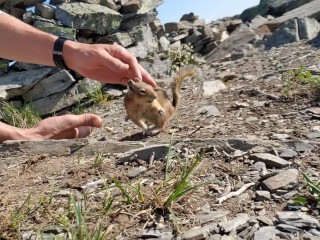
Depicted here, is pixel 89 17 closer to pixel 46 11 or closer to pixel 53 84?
pixel 46 11

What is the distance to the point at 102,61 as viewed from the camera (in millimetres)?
2674

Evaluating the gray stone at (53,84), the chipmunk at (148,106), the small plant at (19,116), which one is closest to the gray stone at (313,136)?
the chipmunk at (148,106)

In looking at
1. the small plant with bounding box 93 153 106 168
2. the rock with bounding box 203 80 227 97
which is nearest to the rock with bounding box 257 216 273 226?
the small plant with bounding box 93 153 106 168

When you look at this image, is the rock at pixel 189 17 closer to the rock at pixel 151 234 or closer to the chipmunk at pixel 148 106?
the chipmunk at pixel 148 106

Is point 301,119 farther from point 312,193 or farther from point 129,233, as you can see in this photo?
point 129,233

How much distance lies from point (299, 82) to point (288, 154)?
213cm

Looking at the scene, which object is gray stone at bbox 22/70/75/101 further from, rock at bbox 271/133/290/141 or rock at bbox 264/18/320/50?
rock at bbox 271/133/290/141

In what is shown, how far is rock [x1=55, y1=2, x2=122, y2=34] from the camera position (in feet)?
23.2

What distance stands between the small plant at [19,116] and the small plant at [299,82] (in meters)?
3.51

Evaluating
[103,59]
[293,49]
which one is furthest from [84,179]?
[293,49]

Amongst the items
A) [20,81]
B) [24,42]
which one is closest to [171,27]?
[20,81]

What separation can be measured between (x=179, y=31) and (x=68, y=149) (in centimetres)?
831

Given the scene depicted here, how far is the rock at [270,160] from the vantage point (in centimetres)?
220

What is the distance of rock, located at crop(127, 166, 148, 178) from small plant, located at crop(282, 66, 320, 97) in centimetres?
214
